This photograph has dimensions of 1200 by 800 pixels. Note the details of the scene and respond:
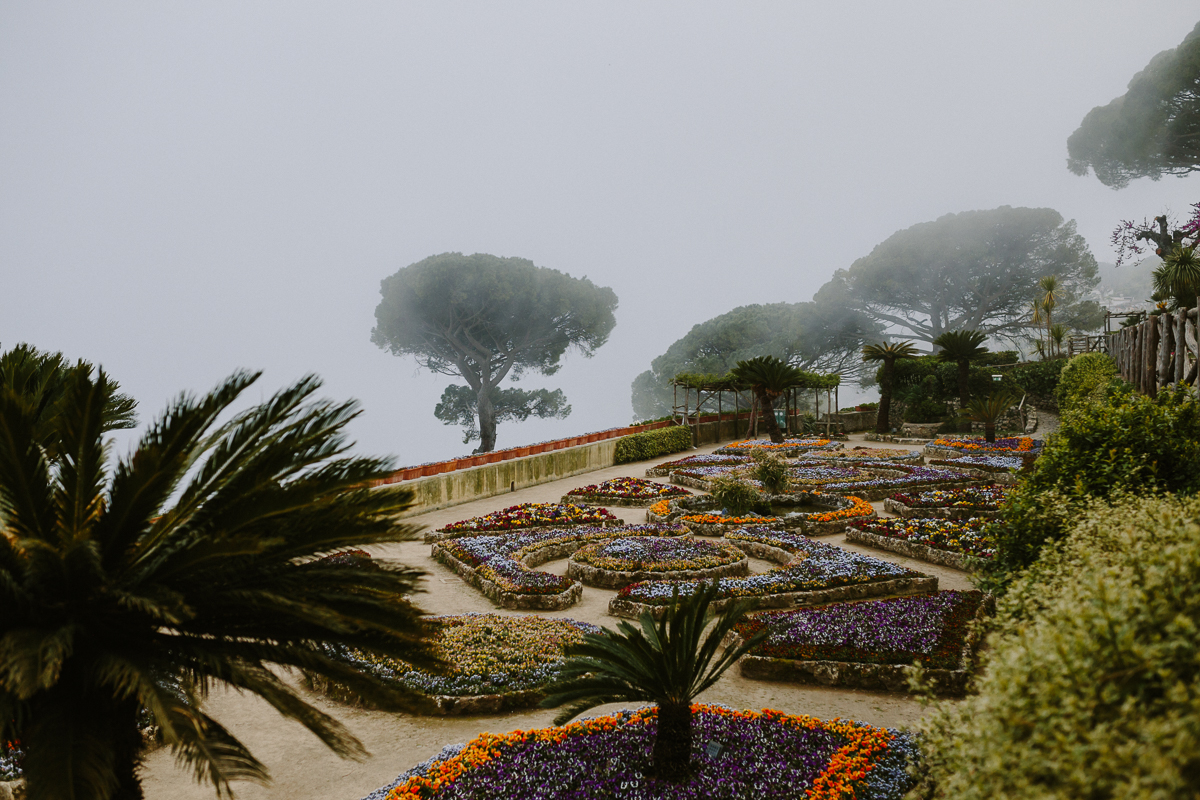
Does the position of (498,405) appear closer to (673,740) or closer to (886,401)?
(886,401)

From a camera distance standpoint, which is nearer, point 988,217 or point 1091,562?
point 1091,562

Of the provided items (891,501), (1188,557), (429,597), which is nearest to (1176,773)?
(1188,557)

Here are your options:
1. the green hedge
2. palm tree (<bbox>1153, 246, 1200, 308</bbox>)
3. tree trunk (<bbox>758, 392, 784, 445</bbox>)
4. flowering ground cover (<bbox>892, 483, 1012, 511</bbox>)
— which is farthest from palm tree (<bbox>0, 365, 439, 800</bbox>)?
tree trunk (<bbox>758, 392, 784, 445</bbox>)

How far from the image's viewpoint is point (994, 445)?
2180cm

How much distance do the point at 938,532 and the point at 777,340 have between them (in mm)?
42651

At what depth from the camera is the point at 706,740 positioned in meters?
4.93

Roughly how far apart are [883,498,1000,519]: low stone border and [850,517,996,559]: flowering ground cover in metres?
0.28

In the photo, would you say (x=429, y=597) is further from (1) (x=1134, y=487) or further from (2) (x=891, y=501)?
(2) (x=891, y=501)

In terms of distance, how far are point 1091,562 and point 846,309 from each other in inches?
1916

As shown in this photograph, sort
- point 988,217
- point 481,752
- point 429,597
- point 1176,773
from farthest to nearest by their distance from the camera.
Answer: point 988,217
point 429,597
point 481,752
point 1176,773

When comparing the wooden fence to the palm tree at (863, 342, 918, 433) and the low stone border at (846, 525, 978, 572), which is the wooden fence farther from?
the palm tree at (863, 342, 918, 433)

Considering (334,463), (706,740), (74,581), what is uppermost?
(334,463)

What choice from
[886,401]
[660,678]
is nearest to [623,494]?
[660,678]

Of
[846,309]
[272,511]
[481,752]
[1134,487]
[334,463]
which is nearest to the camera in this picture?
[272,511]
